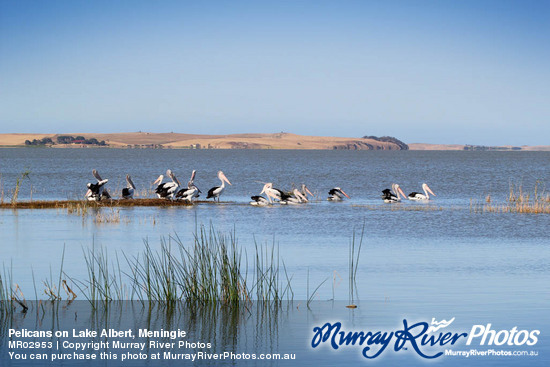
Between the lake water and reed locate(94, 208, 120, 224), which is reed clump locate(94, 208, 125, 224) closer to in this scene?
reed locate(94, 208, 120, 224)

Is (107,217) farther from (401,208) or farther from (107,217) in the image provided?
(401,208)

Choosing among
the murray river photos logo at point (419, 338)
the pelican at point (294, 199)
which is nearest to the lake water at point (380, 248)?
the murray river photos logo at point (419, 338)

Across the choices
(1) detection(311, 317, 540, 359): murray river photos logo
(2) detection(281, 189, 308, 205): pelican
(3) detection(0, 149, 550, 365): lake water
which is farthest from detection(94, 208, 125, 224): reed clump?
(1) detection(311, 317, 540, 359): murray river photos logo

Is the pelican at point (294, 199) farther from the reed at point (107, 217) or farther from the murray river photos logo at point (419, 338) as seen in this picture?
the murray river photos logo at point (419, 338)

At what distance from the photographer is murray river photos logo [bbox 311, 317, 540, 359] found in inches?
336

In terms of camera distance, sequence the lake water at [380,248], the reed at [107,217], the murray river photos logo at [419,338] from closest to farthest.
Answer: the murray river photos logo at [419,338], the lake water at [380,248], the reed at [107,217]

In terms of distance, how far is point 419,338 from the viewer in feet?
29.1

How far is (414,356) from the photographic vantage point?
831cm

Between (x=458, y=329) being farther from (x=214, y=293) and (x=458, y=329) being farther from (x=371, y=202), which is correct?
(x=371, y=202)

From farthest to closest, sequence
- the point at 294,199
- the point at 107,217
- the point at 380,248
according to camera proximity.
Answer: the point at 294,199
the point at 107,217
the point at 380,248

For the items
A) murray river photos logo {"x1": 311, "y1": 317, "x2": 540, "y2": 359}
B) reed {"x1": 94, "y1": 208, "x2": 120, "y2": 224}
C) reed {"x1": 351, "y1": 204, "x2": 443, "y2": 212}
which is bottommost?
reed {"x1": 94, "y1": 208, "x2": 120, "y2": 224}

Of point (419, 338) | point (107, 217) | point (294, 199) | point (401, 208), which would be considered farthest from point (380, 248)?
point (294, 199)

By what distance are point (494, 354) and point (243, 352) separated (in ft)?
8.37

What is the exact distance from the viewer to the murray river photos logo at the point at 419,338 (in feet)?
28.0
